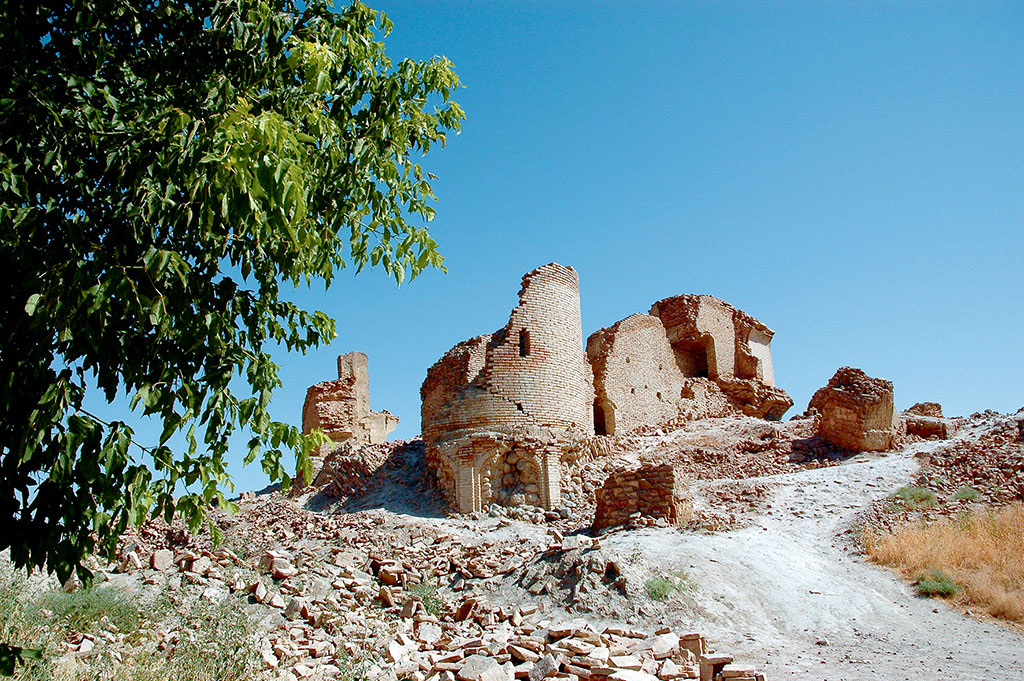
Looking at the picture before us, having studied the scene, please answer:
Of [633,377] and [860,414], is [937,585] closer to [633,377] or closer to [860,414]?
[860,414]

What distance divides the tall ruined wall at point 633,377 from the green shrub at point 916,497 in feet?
29.4

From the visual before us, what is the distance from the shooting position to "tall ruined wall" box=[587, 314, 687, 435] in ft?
73.6

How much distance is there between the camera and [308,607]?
9.41 m

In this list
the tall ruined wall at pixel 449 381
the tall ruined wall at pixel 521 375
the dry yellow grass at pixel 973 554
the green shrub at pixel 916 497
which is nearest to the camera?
the dry yellow grass at pixel 973 554

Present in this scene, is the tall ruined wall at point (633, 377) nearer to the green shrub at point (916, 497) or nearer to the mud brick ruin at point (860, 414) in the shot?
the mud brick ruin at point (860, 414)

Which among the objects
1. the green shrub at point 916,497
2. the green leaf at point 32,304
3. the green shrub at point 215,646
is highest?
the green leaf at point 32,304

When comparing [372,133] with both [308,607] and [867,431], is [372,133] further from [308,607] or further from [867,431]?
[867,431]

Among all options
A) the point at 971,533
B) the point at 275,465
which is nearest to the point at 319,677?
the point at 275,465

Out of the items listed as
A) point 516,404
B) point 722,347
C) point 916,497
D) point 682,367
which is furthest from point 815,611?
point 722,347

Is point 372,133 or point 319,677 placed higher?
point 372,133

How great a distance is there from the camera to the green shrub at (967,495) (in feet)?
44.5

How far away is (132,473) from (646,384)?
2039cm

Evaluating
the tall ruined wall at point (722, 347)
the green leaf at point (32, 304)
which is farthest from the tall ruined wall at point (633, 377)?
the green leaf at point (32, 304)

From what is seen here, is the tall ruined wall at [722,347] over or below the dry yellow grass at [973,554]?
over
